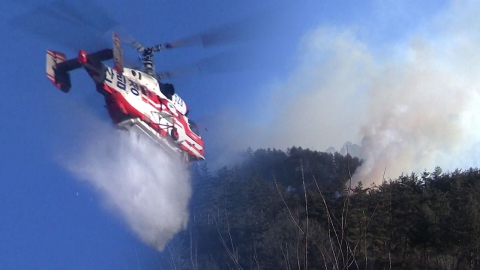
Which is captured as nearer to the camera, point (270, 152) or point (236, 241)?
point (236, 241)

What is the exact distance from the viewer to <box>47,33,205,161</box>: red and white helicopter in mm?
17500

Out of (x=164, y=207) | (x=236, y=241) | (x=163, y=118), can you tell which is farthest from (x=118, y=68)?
(x=236, y=241)

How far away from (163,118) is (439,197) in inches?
886

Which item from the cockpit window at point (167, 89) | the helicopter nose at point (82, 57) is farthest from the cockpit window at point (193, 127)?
the helicopter nose at point (82, 57)

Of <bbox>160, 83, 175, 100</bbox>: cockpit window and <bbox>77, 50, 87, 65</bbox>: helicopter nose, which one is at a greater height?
<bbox>160, 83, 175, 100</bbox>: cockpit window

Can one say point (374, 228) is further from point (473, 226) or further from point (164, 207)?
point (164, 207)

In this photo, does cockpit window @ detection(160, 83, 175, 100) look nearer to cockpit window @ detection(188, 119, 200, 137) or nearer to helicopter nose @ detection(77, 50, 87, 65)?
cockpit window @ detection(188, 119, 200, 137)

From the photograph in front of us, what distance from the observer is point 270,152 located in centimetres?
3838

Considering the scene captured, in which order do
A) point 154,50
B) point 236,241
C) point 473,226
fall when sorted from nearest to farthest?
1. point 154,50
2. point 236,241
3. point 473,226

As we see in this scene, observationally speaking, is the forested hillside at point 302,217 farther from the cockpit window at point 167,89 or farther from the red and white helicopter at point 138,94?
the cockpit window at point 167,89

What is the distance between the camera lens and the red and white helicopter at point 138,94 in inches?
689

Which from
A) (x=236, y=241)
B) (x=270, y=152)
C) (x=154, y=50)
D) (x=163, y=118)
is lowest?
(x=236, y=241)

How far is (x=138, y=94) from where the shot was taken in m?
19.0

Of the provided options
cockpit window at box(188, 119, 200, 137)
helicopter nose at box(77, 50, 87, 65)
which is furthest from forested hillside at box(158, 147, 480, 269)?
helicopter nose at box(77, 50, 87, 65)
